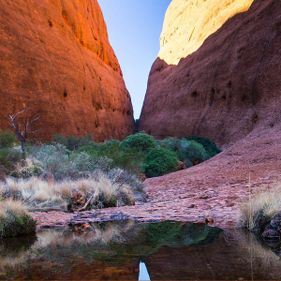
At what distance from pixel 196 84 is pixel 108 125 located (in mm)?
7958

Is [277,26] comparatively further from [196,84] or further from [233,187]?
[233,187]

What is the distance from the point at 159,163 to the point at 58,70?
35.6 feet

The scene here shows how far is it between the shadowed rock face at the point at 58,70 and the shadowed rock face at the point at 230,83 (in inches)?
239

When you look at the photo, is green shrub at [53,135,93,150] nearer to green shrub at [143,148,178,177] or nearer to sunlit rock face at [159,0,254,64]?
green shrub at [143,148,178,177]

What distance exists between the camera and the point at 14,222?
17.4 ft

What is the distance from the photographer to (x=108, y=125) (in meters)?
32.7

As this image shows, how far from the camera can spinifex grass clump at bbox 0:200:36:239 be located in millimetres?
5204

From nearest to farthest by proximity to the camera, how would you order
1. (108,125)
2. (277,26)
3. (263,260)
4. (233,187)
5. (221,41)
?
(263,260) → (233,187) → (277,26) → (221,41) → (108,125)

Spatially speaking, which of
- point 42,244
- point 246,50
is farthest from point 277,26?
point 42,244

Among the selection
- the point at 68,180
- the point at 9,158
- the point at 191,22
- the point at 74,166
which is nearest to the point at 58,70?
the point at 9,158

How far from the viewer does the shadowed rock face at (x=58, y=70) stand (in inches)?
797

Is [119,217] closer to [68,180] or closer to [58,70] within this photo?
[68,180]

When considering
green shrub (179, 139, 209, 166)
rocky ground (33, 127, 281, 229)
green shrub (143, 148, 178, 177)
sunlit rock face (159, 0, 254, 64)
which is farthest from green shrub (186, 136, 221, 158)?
sunlit rock face (159, 0, 254, 64)

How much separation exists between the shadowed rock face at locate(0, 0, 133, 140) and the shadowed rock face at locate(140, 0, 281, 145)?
608 centimetres
